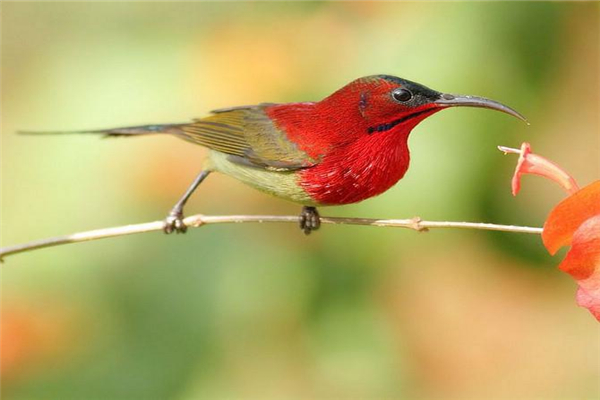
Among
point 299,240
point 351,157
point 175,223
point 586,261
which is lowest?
point 299,240

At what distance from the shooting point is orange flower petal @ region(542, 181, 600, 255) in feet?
5.06

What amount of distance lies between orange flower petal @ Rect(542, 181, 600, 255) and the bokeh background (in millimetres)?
2065

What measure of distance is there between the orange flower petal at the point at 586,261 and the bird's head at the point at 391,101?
2.71ft

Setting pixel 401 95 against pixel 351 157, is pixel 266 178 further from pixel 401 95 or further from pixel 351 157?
pixel 401 95

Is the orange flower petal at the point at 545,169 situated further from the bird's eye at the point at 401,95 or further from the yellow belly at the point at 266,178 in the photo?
the yellow belly at the point at 266,178

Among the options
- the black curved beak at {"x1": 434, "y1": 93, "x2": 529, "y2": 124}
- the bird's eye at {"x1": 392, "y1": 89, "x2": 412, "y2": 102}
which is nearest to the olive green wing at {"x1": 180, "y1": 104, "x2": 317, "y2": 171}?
the bird's eye at {"x1": 392, "y1": 89, "x2": 412, "y2": 102}

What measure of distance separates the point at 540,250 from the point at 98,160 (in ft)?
8.00

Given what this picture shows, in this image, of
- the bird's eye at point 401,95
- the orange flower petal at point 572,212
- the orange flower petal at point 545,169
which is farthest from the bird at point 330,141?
the orange flower petal at point 572,212

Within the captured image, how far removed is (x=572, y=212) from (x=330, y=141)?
137 centimetres

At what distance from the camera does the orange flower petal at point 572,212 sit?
1.54 metres

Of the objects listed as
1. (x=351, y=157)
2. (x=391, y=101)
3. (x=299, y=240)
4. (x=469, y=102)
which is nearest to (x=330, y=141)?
(x=351, y=157)

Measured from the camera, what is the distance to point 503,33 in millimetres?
4047

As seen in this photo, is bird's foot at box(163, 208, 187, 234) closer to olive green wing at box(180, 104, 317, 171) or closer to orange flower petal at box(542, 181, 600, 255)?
olive green wing at box(180, 104, 317, 171)

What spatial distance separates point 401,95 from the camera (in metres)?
2.53
